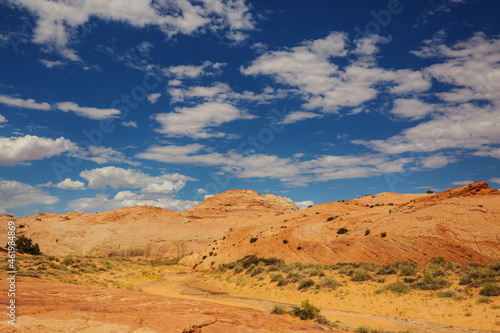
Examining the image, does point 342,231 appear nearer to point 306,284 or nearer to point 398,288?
point 306,284

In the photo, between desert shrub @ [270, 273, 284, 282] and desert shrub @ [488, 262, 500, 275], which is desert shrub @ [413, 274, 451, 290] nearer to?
desert shrub @ [488, 262, 500, 275]

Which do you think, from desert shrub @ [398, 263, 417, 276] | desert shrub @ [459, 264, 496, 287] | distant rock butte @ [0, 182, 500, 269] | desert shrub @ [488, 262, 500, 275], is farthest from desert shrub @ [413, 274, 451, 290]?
distant rock butte @ [0, 182, 500, 269]

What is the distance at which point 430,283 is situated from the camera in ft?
72.6

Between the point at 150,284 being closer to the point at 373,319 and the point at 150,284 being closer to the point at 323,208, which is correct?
the point at 373,319

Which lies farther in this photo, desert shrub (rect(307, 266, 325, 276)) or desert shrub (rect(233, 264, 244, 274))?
desert shrub (rect(233, 264, 244, 274))

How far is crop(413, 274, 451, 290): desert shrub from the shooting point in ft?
70.9

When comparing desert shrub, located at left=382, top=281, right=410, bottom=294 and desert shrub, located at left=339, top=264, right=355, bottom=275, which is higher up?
desert shrub, located at left=339, top=264, right=355, bottom=275

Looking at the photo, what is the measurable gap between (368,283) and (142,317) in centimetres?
2041

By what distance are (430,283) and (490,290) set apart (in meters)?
3.85

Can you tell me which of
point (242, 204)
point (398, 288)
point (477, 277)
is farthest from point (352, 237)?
point (242, 204)

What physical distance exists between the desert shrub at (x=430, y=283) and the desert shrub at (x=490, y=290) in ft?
8.21

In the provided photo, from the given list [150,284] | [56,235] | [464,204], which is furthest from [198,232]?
[464,204]

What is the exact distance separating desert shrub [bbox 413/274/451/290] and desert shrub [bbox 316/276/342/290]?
585 centimetres

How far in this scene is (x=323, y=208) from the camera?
59.4m
